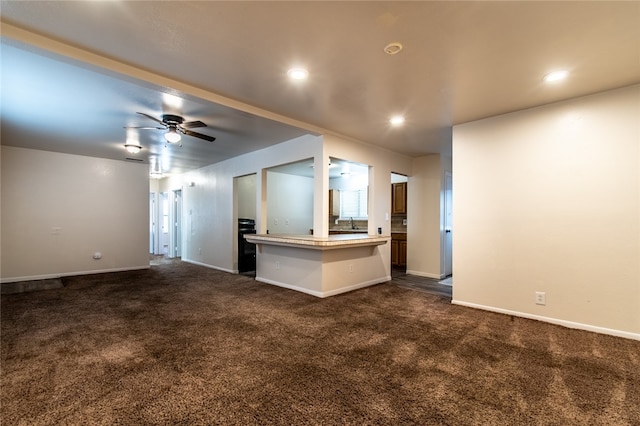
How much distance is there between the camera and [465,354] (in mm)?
2436

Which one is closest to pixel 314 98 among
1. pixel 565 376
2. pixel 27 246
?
pixel 565 376

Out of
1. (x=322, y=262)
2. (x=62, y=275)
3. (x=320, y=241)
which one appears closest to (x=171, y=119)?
(x=320, y=241)

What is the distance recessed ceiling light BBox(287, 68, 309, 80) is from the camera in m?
2.56

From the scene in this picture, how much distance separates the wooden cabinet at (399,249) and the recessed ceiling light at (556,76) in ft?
14.9

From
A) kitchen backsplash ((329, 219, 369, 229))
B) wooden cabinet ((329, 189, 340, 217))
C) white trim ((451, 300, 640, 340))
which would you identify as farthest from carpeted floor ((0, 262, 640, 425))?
wooden cabinet ((329, 189, 340, 217))

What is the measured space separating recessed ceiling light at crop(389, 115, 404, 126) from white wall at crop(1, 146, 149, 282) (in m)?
6.00

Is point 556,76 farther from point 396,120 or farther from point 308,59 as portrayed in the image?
A: point 308,59

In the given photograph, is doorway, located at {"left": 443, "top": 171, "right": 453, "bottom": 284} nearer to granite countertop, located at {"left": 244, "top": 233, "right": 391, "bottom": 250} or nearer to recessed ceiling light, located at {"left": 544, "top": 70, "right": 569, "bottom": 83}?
granite countertop, located at {"left": 244, "top": 233, "right": 391, "bottom": 250}

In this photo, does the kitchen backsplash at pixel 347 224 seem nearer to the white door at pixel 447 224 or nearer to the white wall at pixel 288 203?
the white wall at pixel 288 203

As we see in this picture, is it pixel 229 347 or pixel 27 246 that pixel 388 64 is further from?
pixel 27 246

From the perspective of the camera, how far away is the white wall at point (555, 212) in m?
2.86

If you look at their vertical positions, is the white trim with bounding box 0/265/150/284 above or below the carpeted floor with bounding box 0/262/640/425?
below

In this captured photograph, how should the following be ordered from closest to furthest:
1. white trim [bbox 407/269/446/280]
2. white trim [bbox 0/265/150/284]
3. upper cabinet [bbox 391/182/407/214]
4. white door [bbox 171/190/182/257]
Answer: white trim [bbox 0/265/150/284] → white trim [bbox 407/269/446/280] → upper cabinet [bbox 391/182/407/214] → white door [bbox 171/190/182/257]

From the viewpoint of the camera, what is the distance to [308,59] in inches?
93.8
